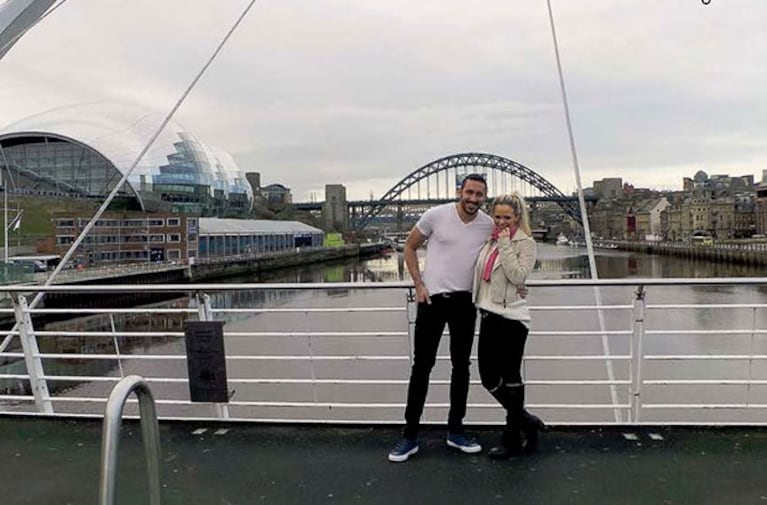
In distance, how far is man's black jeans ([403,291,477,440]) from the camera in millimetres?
2352

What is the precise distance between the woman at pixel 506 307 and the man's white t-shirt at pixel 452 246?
4cm

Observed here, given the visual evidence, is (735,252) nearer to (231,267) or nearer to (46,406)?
(231,267)

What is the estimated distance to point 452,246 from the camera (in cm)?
235

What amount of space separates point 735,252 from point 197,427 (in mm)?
54964

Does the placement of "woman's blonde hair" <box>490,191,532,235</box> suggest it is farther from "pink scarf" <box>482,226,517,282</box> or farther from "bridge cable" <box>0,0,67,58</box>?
"bridge cable" <box>0,0,67,58</box>

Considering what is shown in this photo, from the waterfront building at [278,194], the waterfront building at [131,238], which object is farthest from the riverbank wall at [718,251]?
the waterfront building at [278,194]

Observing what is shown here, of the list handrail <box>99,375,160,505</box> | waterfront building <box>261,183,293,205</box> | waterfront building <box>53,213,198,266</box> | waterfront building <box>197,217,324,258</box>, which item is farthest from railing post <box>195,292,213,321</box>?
waterfront building <box>261,183,293,205</box>

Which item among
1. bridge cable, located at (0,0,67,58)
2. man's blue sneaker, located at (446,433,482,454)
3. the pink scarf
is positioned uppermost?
bridge cable, located at (0,0,67,58)

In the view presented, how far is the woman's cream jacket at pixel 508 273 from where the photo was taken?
2.22 meters

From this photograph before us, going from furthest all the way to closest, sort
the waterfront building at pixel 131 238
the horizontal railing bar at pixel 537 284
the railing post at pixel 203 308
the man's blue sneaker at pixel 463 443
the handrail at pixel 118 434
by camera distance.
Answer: the waterfront building at pixel 131 238
the railing post at pixel 203 308
the horizontal railing bar at pixel 537 284
the man's blue sneaker at pixel 463 443
the handrail at pixel 118 434

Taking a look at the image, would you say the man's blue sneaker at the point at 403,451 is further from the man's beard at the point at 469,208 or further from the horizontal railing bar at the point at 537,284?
the man's beard at the point at 469,208

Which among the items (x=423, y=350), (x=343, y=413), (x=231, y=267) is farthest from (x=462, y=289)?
(x=231, y=267)

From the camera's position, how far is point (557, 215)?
79.5 metres

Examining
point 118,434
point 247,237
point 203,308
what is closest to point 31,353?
point 203,308
